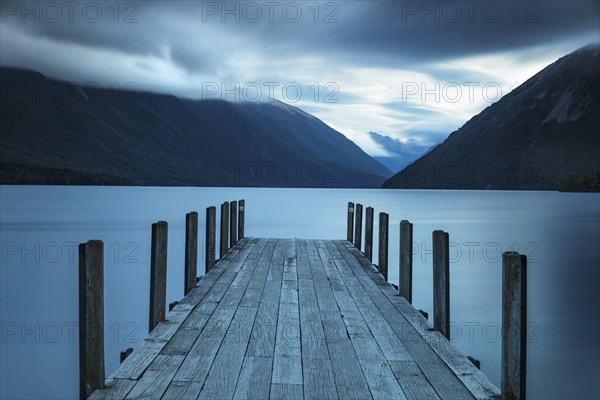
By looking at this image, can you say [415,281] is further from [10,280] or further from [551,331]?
[10,280]

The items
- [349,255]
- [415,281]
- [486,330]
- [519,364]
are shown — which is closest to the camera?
[519,364]

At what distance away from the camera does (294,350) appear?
667 cm

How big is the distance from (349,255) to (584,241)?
2373 cm

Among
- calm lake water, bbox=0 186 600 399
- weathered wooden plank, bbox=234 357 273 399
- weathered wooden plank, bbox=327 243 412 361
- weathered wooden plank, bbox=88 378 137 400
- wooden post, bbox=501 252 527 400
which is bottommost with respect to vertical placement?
calm lake water, bbox=0 186 600 399

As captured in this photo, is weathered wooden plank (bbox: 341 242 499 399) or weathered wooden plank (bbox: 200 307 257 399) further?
weathered wooden plank (bbox: 341 242 499 399)

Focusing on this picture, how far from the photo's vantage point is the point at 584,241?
34938 millimetres

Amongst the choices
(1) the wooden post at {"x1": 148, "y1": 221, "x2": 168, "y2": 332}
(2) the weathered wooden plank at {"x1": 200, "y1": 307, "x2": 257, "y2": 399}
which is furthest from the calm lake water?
(2) the weathered wooden plank at {"x1": 200, "y1": 307, "x2": 257, "y2": 399}

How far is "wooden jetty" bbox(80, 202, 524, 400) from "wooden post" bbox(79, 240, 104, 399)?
12mm

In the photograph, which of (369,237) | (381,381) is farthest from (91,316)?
(369,237)

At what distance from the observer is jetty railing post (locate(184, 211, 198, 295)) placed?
1106cm

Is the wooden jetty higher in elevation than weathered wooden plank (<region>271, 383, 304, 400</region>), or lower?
higher

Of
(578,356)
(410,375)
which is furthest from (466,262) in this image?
(410,375)

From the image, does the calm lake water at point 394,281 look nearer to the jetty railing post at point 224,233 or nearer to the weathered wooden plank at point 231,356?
the jetty railing post at point 224,233

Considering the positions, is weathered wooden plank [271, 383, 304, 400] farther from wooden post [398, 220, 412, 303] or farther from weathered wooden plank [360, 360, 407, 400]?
wooden post [398, 220, 412, 303]
